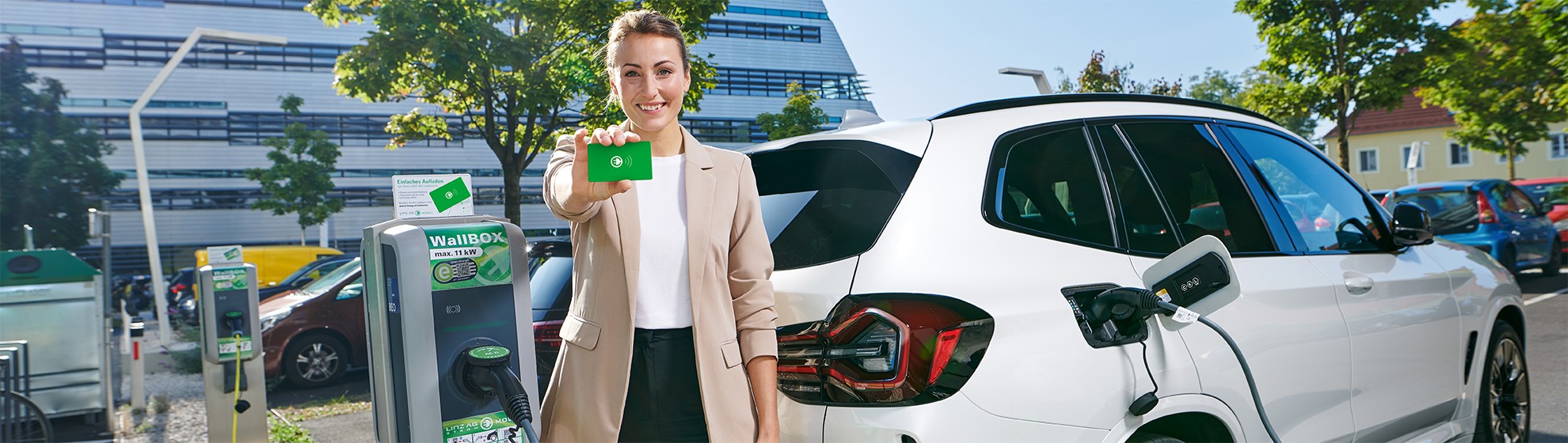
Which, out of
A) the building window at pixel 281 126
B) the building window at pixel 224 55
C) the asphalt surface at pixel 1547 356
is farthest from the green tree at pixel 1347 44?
the building window at pixel 224 55

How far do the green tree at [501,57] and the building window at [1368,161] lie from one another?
157ft

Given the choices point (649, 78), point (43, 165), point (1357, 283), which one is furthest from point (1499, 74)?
point (43, 165)

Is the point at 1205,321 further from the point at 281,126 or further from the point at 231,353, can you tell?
the point at 281,126

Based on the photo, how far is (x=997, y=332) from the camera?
2316 millimetres

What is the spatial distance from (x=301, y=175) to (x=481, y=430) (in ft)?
109

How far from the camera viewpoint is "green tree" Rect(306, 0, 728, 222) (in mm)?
11742

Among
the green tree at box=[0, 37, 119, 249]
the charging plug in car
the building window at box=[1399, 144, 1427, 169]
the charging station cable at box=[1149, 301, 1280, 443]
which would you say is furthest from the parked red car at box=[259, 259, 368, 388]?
the building window at box=[1399, 144, 1427, 169]

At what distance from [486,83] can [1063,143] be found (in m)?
10.4

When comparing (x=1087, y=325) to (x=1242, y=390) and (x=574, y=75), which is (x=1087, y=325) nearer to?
(x=1242, y=390)

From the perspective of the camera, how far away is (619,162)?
73.0 inches

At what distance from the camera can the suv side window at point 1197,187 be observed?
3061mm

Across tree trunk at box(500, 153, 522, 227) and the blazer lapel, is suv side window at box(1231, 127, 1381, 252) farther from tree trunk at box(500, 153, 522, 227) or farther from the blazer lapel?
tree trunk at box(500, 153, 522, 227)

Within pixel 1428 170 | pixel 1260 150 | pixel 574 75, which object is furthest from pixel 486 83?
pixel 1428 170

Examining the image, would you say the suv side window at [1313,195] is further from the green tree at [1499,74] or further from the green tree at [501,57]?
the green tree at [1499,74]
